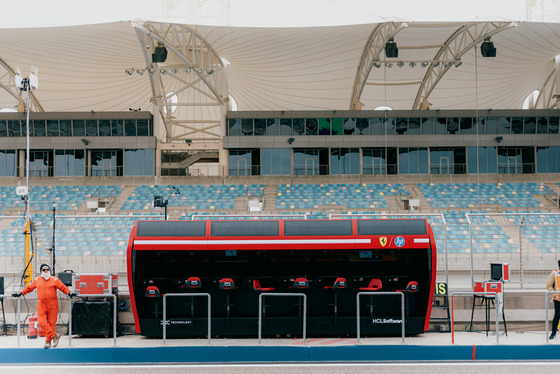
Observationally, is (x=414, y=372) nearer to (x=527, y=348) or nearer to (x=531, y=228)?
(x=527, y=348)

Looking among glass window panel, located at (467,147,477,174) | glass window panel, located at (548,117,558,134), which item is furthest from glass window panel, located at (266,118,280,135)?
glass window panel, located at (548,117,558,134)

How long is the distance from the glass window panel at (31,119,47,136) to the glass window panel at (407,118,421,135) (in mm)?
29526

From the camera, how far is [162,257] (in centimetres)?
1337

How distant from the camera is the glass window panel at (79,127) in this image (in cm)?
4784

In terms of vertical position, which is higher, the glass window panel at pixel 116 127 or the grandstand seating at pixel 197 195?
the glass window panel at pixel 116 127

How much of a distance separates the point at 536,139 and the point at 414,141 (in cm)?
998

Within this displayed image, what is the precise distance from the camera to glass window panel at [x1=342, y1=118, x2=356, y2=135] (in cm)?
4872

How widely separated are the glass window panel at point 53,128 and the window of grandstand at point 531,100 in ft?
142

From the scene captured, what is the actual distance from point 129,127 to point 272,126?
38.0 feet

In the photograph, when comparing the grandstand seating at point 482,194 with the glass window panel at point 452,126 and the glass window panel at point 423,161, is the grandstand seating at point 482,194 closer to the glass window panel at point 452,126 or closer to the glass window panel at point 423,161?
the glass window panel at point 423,161

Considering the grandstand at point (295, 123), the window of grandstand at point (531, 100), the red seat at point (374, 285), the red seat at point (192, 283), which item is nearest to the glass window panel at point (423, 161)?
the grandstand at point (295, 123)

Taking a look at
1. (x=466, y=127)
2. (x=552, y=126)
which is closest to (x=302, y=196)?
(x=466, y=127)

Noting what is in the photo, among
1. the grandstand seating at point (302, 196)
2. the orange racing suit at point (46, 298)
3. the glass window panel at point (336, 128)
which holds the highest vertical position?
the glass window panel at point (336, 128)

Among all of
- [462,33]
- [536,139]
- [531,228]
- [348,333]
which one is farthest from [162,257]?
[536,139]
